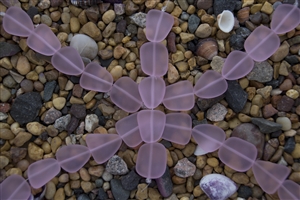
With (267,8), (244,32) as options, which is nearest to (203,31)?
(244,32)

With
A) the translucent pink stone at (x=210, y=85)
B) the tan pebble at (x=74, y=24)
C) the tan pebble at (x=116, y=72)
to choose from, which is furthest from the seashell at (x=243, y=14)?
the tan pebble at (x=74, y=24)

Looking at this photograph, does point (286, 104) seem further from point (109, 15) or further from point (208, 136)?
point (109, 15)

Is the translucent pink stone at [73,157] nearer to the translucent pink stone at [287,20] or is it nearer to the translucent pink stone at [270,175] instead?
the translucent pink stone at [270,175]

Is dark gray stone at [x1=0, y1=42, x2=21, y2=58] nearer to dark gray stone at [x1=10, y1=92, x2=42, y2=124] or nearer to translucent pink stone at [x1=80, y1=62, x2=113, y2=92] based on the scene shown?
dark gray stone at [x1=10, y1=92, x2=42, y2=124]

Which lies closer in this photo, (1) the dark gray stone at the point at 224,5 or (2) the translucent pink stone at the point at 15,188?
(2) the translucent pink stone at the point at 15,188

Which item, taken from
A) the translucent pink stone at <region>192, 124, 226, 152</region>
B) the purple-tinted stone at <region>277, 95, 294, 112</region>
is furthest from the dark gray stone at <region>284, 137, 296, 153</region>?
the translucent pink stone at <region>192, 124, 226, 152</region>

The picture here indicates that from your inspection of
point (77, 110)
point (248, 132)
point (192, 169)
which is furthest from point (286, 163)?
point (77, 110)
